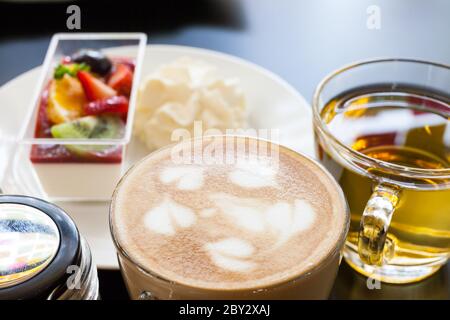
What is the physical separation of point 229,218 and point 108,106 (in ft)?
1.40

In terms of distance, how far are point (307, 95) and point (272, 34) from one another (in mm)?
247

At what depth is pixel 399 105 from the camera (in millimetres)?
997

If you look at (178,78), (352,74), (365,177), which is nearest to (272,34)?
(178,78)

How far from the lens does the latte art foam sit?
686 mm

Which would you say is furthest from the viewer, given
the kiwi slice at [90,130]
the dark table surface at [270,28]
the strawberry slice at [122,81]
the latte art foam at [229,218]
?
the dark table surface at [270,28]

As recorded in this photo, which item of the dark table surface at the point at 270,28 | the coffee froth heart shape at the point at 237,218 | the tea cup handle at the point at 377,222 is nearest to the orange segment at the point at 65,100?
the dark table surface at the point at 270,28

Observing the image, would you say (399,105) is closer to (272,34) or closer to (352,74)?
(352,74)

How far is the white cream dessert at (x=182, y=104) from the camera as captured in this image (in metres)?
1.13

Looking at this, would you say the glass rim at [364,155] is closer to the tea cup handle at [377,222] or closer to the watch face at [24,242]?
the tea cup handle at [377,222]

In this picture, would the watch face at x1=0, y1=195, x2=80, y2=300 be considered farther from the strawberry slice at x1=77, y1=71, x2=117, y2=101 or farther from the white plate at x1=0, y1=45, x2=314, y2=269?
the strawberry slice at x1=77, y1=71, x2=117, y2=101

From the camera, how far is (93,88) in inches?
44.2

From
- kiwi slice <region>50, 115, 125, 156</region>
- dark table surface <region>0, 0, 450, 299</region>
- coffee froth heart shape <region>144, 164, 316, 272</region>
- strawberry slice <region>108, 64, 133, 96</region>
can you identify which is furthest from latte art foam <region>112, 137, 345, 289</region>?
dark table surface <region>0, 0, 450, 299</region>

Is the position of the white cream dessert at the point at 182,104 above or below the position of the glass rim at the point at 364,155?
below

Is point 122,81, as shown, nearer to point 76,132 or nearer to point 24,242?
point 76,132
